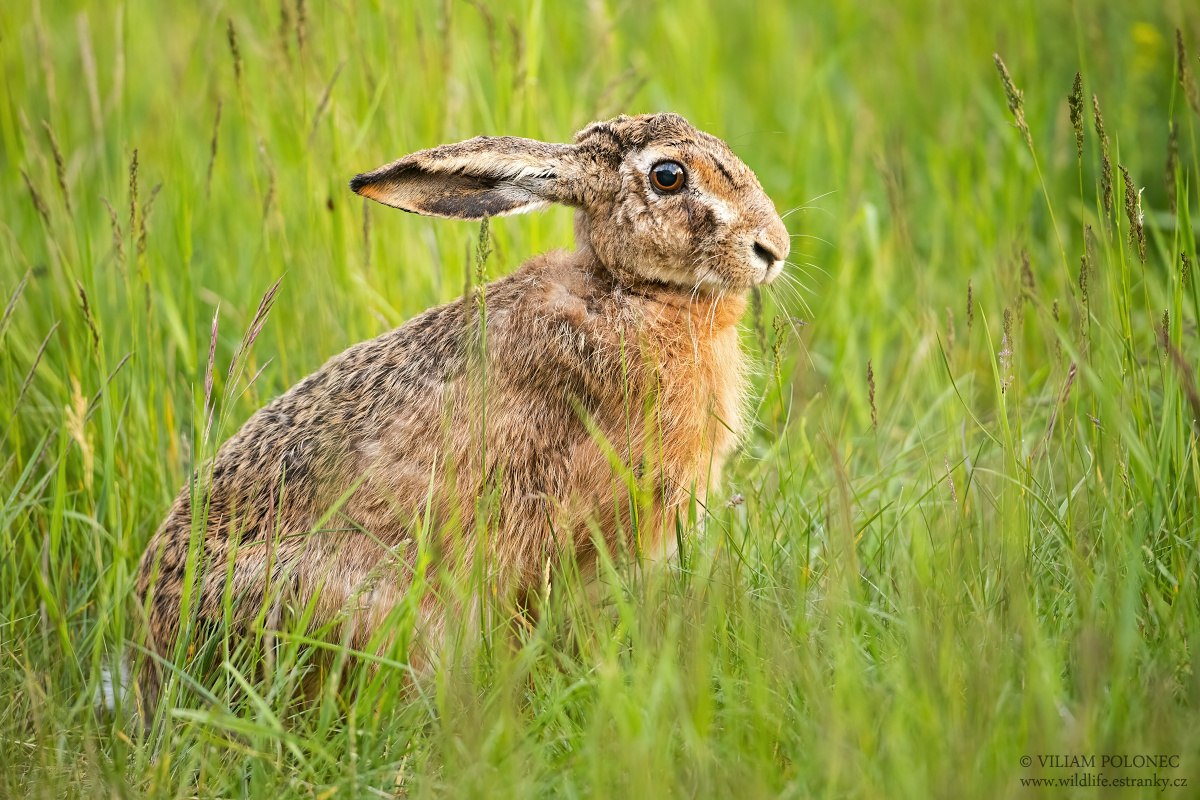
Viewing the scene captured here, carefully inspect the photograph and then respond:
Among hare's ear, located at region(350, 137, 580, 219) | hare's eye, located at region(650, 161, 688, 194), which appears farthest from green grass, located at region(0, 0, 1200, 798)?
hare's ear, located at region(350, 137, 580, 219)

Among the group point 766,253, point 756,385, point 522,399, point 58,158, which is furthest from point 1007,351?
point 58,158

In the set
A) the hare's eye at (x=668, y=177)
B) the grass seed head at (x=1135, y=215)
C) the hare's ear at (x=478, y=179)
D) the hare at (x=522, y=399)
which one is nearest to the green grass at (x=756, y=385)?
the grass seed head at (x=1135, y=215)

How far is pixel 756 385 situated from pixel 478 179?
159 cm

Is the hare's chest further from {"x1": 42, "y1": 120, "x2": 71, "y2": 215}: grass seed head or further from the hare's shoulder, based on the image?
{"x1": 42, "y1": 120, "x2": 71, "y2": 215}: grass seed head

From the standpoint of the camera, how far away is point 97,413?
405 centimetres

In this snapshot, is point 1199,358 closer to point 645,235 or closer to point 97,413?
point 645,235

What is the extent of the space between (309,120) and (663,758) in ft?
11.3

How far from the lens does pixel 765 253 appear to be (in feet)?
12.7

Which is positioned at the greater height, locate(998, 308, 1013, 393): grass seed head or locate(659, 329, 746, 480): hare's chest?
locate(998, 308, 1013, 393): grass seed head

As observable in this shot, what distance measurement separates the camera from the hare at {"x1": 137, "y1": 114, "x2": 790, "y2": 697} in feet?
11.6

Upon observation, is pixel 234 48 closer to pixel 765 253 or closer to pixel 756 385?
pixel 765 253

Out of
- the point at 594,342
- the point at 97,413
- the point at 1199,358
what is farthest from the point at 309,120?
the point at 1199,358

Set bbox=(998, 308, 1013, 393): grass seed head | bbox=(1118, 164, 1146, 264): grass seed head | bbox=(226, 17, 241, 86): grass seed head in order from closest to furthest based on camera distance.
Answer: bbox=(1118, 164, 1146, 264): grass seed head, bbox=(998, 308, 1013, 393): grass seed head, bbox=(226, 17, 241, 86): grass seed head

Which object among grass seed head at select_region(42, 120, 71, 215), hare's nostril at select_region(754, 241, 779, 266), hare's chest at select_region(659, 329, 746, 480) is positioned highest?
grass seed head at select_region(42, 120, 71, 215)
